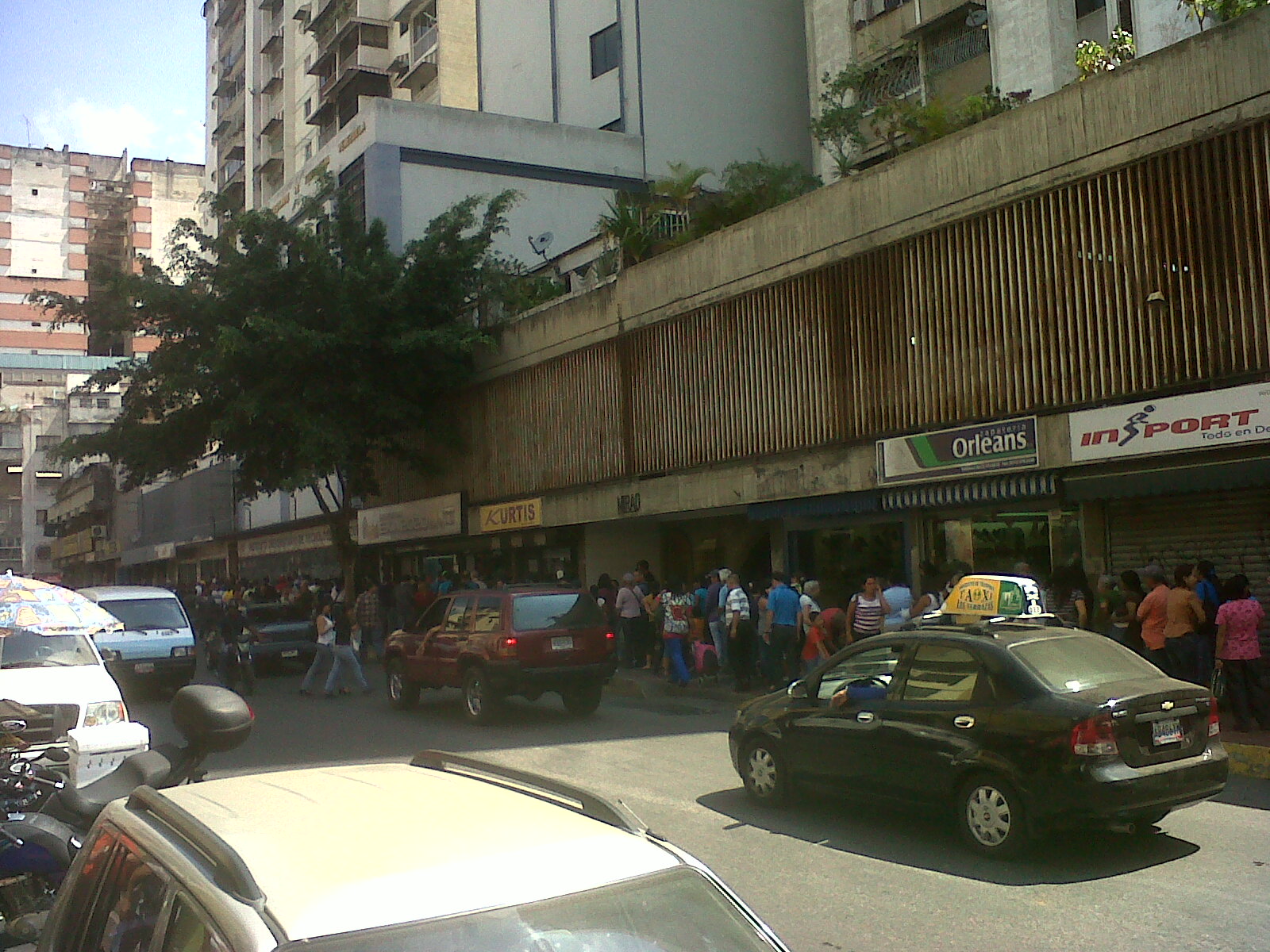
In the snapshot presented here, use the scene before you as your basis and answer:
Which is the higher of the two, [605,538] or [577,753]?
[605,538]

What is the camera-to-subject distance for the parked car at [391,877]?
2256 millimetres

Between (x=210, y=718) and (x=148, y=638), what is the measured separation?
14450mm

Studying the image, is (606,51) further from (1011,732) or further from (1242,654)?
(1011,732)

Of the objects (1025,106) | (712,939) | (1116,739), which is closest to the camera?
(712,939)

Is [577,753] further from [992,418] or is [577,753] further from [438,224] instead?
[438,224]

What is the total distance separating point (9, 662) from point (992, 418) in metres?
12.2

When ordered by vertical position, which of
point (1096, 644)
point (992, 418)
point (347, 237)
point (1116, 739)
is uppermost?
point (347, 237)

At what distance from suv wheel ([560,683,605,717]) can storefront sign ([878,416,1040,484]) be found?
5555mm

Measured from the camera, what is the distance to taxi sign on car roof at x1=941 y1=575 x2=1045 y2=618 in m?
9.18

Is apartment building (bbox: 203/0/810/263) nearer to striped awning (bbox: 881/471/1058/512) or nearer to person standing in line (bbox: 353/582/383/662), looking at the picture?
person standing in line (bbox: 353/582/383/662)

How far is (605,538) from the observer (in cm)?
2583

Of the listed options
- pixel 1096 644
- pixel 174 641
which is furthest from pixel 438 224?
pixel 1096 644

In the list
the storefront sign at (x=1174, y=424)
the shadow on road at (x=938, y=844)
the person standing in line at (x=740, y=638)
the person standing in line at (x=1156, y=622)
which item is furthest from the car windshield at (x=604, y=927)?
the person standing in line at (x=740, y=638)

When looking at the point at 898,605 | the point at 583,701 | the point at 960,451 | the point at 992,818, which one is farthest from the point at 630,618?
the point at 992,818
